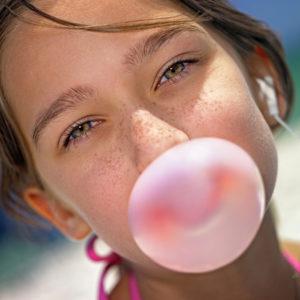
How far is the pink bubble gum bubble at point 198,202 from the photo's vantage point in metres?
0.40

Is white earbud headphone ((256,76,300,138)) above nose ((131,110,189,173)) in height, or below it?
below

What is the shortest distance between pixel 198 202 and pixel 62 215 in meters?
0.37

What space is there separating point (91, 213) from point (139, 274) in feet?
0.62

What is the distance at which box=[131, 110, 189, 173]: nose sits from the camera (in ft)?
1.49

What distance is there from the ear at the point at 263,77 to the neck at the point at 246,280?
124mm

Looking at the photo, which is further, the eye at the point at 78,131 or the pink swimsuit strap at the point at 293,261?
the pink swimsuit strap at the point at 293,261

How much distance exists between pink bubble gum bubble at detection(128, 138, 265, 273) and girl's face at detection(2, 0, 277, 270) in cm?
5

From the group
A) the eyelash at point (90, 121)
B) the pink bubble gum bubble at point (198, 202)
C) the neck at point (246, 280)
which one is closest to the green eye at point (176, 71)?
the eyelash at point (90, 121)

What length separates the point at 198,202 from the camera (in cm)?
40

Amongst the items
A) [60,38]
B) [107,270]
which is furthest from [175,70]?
[107,270]

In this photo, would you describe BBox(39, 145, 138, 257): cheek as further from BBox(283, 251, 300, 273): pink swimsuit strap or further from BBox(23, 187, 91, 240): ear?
BBox(283, 251, 300, 273): pink swimsuit strap

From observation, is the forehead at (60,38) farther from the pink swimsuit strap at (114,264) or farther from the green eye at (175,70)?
the pink swimsuit strap at (114,264)

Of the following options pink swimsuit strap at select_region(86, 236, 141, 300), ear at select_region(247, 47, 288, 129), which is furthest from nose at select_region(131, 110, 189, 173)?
pink swimsuit strap at select_region(86, 236, 141, 300)

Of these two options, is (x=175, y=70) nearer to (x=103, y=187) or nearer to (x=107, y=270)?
(x=103, y=187)
